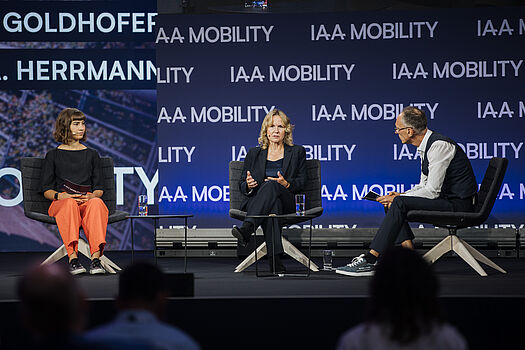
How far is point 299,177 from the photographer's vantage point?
5680 mm

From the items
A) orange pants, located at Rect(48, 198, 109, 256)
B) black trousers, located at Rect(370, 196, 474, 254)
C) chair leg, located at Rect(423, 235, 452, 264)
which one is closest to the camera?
black trousers, located at Rect(370, 196, 474, 254)

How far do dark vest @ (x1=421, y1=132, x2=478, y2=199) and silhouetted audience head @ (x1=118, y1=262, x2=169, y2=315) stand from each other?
12.2 ft

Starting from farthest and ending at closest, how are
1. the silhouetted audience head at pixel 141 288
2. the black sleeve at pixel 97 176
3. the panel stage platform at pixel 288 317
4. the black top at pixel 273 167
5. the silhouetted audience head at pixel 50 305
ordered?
the black top at pixel 273 167
the black sleeve at pixel 97 176
the panel stage platform at pixel 288 317
the silhouetted audience head at pixel 141 288
the silhouetted audience head at pixel 50 305

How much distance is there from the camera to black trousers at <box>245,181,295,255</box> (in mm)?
5301

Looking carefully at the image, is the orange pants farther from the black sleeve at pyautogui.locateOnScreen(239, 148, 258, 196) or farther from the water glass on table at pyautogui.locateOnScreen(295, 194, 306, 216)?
the water glass on table at pyautogui.locateOnScreen(295, 194, 306, 216)
